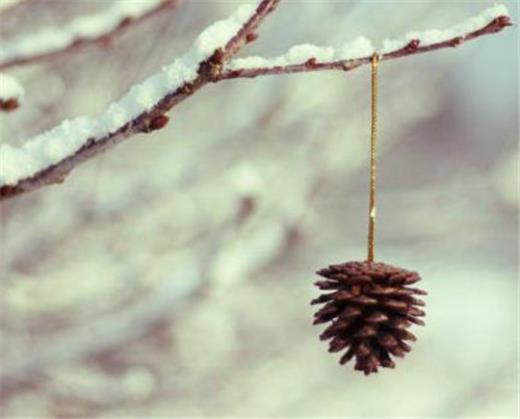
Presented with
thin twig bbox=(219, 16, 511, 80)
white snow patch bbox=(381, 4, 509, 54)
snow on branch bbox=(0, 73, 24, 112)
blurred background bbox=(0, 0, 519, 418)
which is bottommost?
snow on branch bbox=(0, 73, 24, 112)

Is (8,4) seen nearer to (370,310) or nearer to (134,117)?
(134,117)

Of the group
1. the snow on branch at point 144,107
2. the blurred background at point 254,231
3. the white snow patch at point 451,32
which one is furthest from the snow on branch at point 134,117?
the blurred background at point 254,231

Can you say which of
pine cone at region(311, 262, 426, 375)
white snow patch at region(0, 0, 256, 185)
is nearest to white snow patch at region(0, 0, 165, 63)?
white snow patch at region(0, 0, 256, 185)

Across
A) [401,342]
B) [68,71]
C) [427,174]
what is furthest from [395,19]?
[427,174]

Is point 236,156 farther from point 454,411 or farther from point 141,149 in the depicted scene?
point 454,411

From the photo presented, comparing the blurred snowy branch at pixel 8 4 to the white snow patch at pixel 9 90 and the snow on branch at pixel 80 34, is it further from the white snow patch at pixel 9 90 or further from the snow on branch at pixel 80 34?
the white snow patch at pixel 9 90

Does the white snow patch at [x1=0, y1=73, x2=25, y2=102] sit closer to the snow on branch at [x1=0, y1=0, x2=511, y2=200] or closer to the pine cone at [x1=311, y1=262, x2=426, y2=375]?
the snow on branch at [x1=0, y1=0, x2=511, y2=200]
